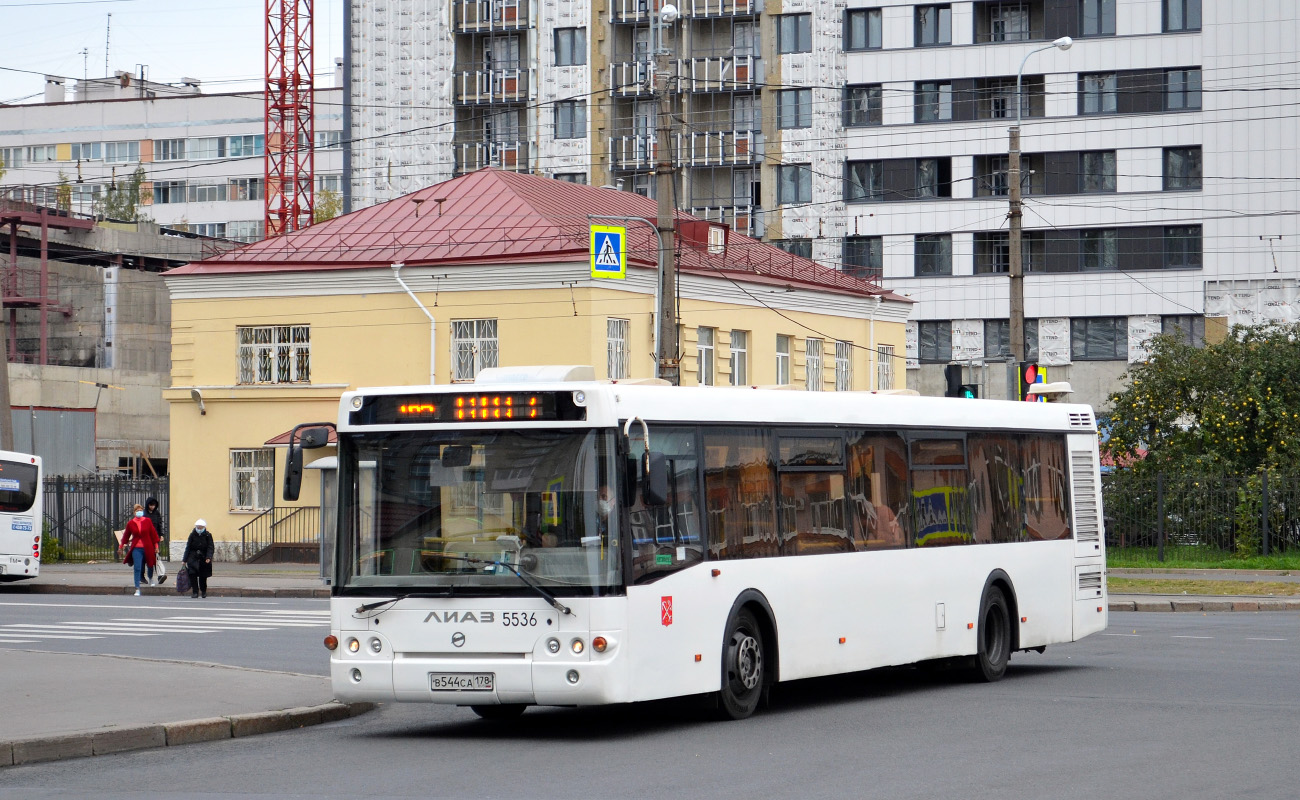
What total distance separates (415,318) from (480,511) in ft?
103

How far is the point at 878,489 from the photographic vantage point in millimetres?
15742

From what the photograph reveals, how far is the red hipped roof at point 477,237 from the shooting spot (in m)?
43.1

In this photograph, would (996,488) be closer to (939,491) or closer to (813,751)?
(939,491)

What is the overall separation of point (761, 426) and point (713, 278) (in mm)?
31099

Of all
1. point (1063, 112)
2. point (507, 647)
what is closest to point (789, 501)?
point (507, 647)

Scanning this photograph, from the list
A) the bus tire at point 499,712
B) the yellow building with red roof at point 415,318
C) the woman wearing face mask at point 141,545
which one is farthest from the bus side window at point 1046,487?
the yellow building with red roof at point 415,318

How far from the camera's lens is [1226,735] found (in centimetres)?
1252

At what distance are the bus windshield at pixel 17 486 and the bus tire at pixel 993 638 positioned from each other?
27345mm

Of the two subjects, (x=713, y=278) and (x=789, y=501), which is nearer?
(x=789, y=501)

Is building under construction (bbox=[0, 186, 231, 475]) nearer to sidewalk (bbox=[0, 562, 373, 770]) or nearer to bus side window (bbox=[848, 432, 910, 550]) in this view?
sidewalk (bbox=[0, 562, 373, 770])

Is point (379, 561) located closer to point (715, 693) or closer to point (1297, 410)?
point (715, 693)

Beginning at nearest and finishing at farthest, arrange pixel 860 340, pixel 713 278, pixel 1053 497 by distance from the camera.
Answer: pixel 1053 497 < pixel 713 278 < pixel 860 340

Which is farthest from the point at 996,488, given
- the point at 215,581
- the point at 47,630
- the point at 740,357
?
the point at 740,357

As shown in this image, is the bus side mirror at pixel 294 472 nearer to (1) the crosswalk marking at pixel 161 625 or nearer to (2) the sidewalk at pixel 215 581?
(1) the crosswalk marking at pixel 161 625
